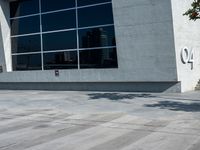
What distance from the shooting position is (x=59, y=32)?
78.4 feet

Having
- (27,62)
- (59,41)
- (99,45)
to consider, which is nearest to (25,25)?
(27,62)

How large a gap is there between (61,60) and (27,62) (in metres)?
3.26

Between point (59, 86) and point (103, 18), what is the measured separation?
5.54 m

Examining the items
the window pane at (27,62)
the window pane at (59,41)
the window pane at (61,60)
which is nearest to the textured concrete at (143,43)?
the window pane at (61,60)

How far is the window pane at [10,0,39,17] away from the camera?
25344 millimetres

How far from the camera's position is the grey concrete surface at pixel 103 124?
8.72 metres

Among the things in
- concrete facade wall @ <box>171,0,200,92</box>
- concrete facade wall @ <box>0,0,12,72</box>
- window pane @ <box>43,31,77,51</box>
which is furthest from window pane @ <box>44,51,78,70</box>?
concrete facade wall @ <box>171,0,200,92</box>

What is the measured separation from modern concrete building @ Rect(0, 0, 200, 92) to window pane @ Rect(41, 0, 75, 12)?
0.07m

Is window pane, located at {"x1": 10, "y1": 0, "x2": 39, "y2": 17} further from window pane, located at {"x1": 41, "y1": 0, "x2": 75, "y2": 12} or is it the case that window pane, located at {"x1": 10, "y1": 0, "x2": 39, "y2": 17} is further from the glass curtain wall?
window pane, located at {"x1": 41, "y1": 0, "x2": 75, "y2": 12}

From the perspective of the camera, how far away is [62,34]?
2380 centimetres

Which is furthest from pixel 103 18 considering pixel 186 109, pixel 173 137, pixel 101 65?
pixel 173 137

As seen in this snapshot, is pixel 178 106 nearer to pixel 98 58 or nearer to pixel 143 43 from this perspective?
pixel 143 43

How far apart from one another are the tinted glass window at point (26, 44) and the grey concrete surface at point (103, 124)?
7878mm

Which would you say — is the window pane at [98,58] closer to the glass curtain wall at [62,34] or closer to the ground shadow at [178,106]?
the glass curtain wall at [62,34]
